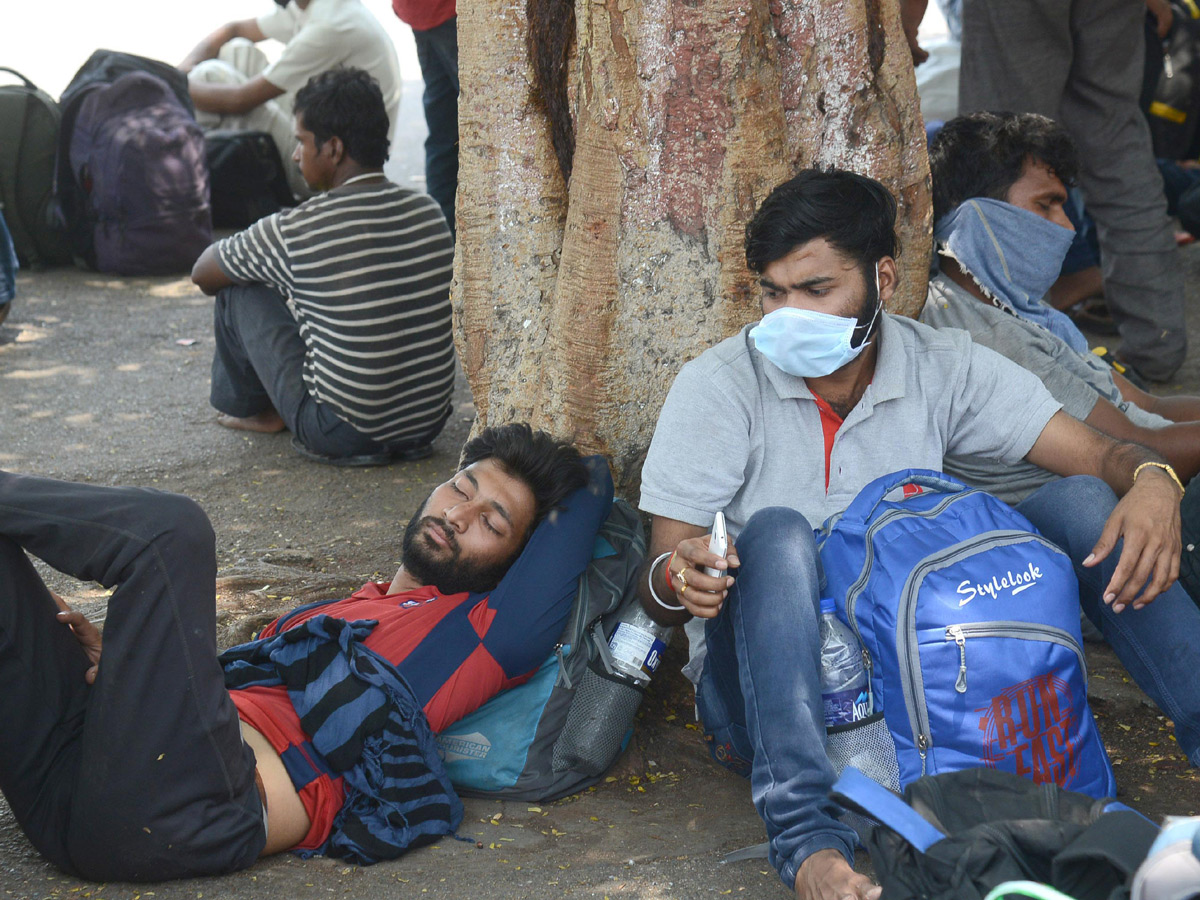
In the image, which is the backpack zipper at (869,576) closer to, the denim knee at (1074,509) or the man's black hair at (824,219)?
the denim knee at (1074,509)

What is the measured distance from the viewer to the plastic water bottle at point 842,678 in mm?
2293

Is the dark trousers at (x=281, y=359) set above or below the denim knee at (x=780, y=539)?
below

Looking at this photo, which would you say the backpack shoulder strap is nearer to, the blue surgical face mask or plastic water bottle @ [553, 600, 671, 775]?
plastic water bottle @ [553, 600, 671, 775]

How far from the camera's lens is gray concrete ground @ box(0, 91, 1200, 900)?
89.8 inches

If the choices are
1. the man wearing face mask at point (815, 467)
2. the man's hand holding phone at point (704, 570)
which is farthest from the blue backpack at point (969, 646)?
the man's hand holding phone at point (704, 570)

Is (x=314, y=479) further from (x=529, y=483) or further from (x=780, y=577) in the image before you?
(x=780, y=577)

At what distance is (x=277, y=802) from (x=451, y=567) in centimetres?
68

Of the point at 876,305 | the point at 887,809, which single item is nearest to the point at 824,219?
the point at 876,305

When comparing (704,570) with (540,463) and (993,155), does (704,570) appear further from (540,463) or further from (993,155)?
(993,155)

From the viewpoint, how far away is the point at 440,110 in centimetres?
629

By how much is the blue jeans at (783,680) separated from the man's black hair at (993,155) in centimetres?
163

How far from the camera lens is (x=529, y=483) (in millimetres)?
2881

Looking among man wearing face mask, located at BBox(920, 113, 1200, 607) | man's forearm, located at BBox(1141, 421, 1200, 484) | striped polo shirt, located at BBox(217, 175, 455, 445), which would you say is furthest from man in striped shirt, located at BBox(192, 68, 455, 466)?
man's forearm, located at BBox(1141, 421, 1200, 484)

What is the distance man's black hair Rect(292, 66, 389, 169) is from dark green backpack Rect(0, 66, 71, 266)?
3060 millimetres
